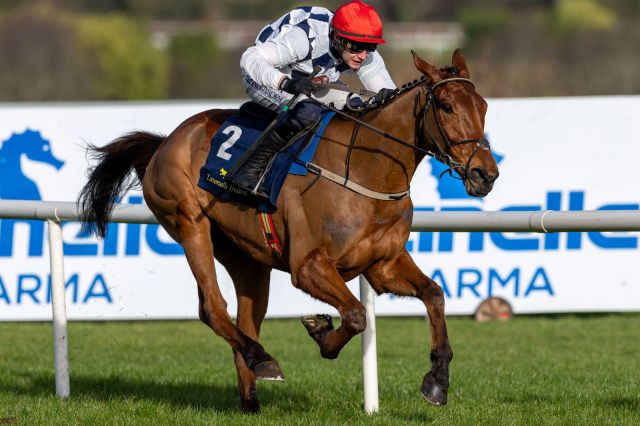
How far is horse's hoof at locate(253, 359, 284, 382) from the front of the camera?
5.79m

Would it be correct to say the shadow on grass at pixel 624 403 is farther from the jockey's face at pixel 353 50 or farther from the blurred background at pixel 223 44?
the blurred background at pixel 223 44

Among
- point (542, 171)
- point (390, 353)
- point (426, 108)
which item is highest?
point (426, 108)

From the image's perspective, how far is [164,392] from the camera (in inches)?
279

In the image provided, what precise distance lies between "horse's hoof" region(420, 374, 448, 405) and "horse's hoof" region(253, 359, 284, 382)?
2.28ft

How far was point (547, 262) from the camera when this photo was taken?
1025 centimetres

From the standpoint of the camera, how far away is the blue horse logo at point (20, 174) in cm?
1036

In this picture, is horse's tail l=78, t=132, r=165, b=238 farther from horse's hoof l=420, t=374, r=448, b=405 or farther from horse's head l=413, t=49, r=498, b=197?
horse's hoof l=420, t=374, r=448, b=405

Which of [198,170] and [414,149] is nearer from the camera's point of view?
[414,149]

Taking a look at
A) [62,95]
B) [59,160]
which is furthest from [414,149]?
[62,95]

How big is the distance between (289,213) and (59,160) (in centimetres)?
522

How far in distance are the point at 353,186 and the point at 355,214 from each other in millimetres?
145

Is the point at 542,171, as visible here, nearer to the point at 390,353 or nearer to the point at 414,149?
the point at 390,353

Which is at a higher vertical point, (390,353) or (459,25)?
(459,25)

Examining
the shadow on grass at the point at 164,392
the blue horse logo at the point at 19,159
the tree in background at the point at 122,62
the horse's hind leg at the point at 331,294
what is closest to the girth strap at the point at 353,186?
the horse's hind leg at the point at 331,294
